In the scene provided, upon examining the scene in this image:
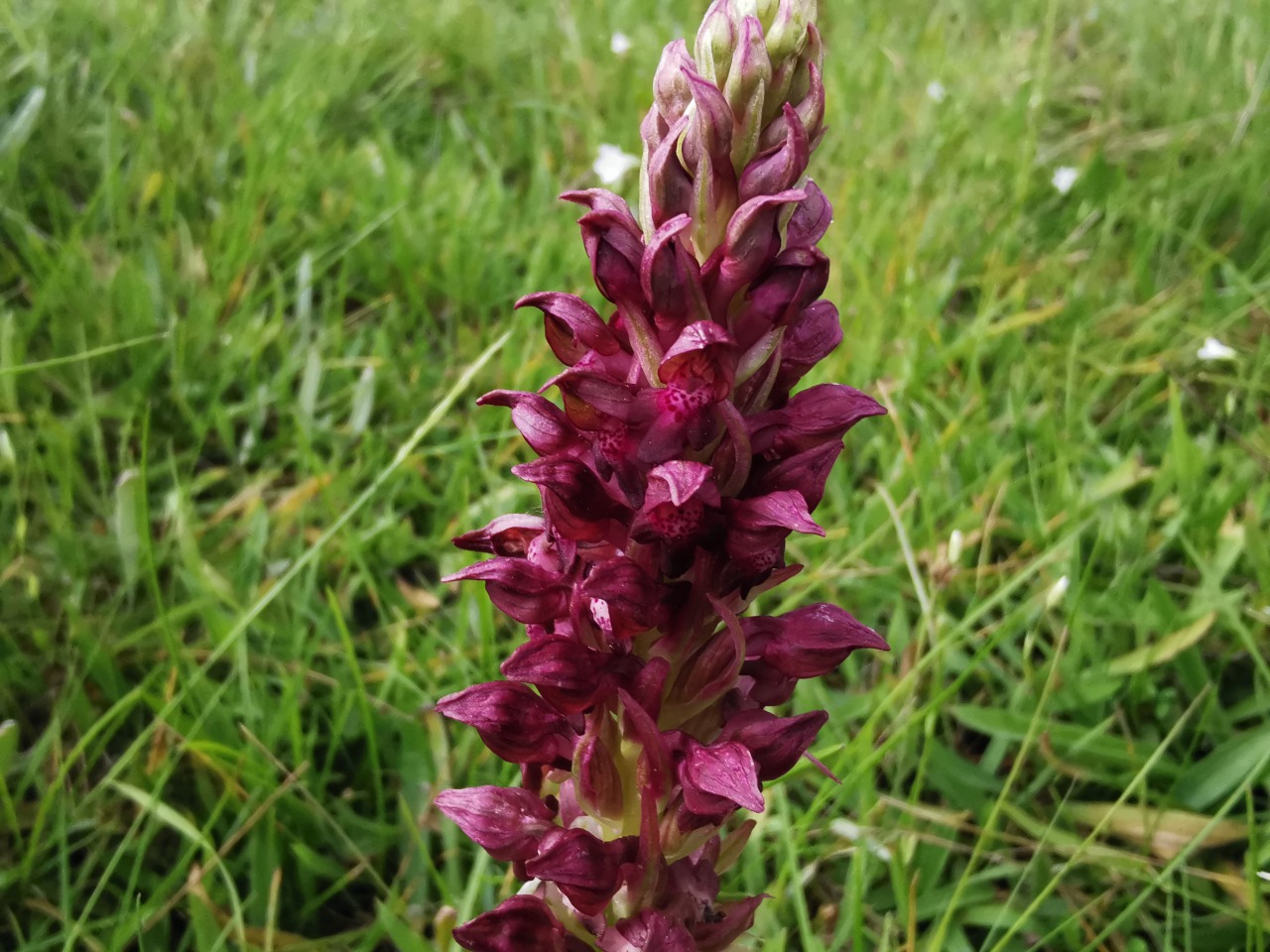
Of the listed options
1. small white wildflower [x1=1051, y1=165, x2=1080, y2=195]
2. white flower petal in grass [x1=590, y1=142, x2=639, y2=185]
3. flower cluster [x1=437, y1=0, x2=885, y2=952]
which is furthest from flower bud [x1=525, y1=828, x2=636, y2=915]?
small white wildflower [x1=1051, y1=165, x2=1080, y2=195]

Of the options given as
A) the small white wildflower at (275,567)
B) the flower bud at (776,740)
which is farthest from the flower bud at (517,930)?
the small white wildflower at (275,567)

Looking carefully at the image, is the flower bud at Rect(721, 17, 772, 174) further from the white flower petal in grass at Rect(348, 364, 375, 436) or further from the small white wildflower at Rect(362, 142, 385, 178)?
the small white wildflower at Rect(362, 142, 385, 178)

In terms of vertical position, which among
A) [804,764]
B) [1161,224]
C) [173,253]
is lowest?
[804,764]

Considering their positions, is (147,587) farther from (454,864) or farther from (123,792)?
(454,864)

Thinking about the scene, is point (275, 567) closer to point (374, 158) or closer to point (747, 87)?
point (747, 87)

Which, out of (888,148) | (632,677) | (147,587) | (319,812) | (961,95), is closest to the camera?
(632,677)

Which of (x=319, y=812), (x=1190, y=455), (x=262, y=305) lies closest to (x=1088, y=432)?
(x=1190, y=455)

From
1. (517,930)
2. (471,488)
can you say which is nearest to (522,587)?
(517,930)
